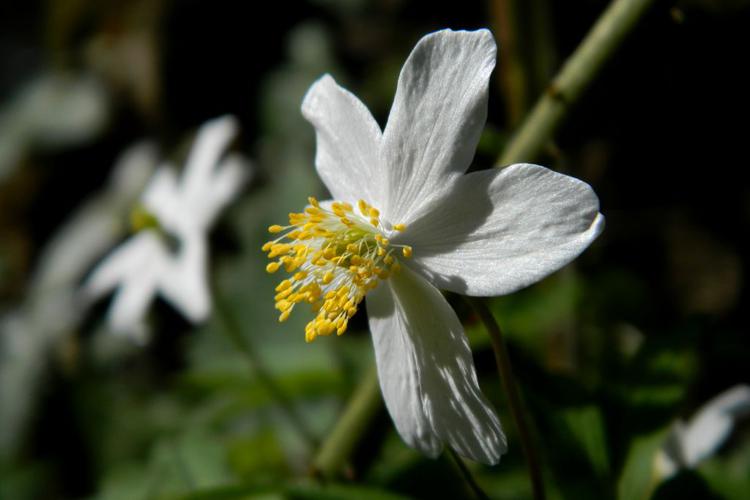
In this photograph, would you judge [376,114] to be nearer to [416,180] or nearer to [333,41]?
[333,41]

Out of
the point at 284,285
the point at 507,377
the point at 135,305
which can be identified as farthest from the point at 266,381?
the point at 507,377

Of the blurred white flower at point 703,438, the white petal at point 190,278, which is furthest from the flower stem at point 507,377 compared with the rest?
the white petal at point 190,278

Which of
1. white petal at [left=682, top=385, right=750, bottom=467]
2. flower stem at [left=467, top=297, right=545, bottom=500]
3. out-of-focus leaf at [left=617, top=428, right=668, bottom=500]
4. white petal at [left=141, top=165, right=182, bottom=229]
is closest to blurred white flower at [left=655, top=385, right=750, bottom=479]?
white petal at [left=682, top=385, right=750, bottom=467]

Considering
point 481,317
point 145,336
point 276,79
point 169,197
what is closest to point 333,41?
point 276,79

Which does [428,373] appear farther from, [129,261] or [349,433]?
[129,261]

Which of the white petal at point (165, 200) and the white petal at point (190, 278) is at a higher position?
the white petal at point (165, 200)

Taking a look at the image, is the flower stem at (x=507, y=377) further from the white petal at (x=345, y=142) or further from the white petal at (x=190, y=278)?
the white petal at (x=190, y=278)

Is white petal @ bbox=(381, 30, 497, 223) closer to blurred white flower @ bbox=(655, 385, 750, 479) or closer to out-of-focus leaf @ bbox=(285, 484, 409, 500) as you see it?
out-of-focus leaf @ bbox=(285, 484, 409, 500)
